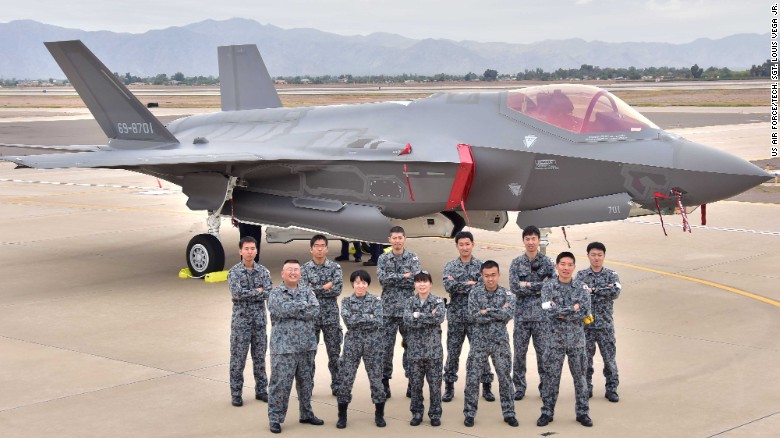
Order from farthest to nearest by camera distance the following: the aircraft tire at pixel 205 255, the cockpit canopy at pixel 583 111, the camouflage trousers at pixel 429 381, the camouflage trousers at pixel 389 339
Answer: the aircraft tire at pixel 205 255, the cockpit canopy at pixel 583 111, the camouflage trousers at pixel 389 339, the camouflage trousers at pixel 429 381

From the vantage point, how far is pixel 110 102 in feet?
59.9

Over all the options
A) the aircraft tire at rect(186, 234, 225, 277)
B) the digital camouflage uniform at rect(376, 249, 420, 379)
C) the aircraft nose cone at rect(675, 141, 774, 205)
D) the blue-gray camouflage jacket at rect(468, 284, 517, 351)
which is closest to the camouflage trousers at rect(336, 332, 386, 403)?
the digital camouflage uniform at rect(376, 249, 420, 379)

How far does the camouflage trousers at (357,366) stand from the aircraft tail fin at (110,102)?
31.2ft

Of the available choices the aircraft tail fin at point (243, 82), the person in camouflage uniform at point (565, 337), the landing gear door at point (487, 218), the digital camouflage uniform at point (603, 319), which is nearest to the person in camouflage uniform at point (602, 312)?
the digital camouflage uniform at point (603, 319)

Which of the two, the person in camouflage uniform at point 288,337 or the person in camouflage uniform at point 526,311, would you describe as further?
the person in camouflage uniform at point 526,311

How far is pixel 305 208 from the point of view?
1612cm

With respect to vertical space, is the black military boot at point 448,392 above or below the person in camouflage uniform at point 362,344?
below

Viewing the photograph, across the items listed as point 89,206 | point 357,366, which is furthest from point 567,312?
point 89,206

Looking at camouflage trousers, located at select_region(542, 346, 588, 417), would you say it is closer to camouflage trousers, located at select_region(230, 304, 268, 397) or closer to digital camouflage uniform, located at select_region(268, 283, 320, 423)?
digital camouflage uniform, located at select_region(268, 283, 320, 423)

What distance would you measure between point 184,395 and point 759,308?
7552 mm

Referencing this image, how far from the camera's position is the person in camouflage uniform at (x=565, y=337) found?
9258mm

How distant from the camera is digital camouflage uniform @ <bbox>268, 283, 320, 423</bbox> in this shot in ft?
29.9

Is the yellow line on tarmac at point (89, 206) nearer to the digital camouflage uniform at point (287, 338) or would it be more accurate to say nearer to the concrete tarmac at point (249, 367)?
the concrete tarmac at point (249, 367)

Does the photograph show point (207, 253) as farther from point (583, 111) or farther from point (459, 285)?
point (459, 285)
